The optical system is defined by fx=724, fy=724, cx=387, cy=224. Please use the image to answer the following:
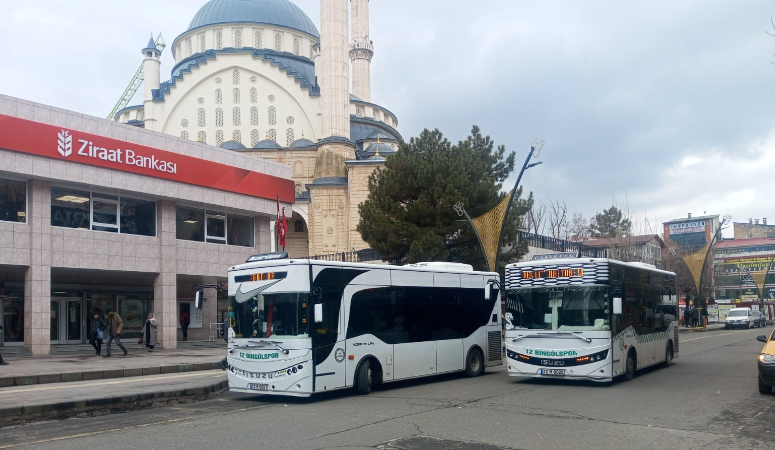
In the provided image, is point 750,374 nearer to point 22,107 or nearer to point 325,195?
point 22,107

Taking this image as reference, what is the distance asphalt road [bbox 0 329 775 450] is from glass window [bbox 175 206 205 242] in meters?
15.0

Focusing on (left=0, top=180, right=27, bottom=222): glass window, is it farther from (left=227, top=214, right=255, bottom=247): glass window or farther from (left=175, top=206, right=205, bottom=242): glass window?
(left=227, top=214, right=255, bottom=247): glass window

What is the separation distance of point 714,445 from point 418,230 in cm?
2467

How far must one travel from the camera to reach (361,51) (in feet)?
264

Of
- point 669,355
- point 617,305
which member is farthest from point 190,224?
point 617,305

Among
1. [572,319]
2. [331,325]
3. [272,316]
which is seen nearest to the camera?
[272,316]

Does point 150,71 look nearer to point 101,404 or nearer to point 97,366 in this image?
point 97,366

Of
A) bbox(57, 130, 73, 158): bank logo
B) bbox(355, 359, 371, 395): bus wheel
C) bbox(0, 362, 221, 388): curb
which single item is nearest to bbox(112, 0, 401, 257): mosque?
bbox(57, 130, 73, 158): bank logo

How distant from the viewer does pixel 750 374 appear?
1752 centimetres

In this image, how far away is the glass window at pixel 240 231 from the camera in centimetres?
3141

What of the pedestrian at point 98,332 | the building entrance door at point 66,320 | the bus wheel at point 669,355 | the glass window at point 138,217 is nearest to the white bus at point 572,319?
the bus wheel at point 669,355

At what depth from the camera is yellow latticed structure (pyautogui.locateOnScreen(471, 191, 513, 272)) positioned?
2864 cm

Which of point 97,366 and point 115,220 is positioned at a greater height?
point 115,220

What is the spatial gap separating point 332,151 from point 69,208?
39.1m
